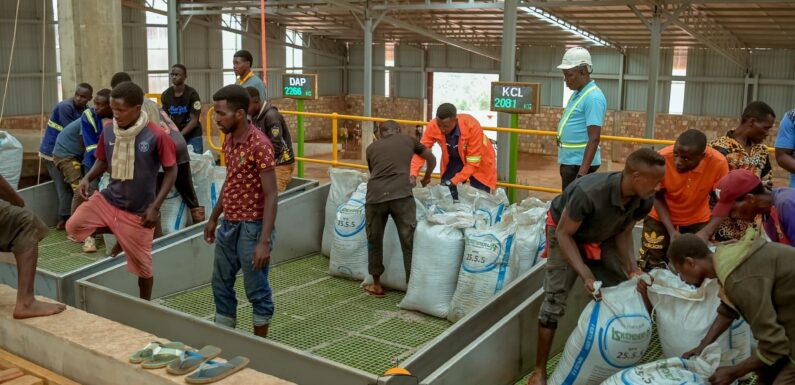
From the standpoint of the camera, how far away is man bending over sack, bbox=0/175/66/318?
4.49m

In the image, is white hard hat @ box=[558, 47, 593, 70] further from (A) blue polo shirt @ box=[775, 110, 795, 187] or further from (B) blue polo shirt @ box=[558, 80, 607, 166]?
(A) blue polo shirt @ box=[775, 110, 795, 187]

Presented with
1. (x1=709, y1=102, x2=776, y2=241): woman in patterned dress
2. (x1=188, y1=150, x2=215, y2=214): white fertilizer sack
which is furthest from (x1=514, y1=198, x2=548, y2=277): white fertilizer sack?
(x1=188, y1=150, x2=215, y2=214): white fertilizer sack

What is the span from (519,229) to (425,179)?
1163 mm

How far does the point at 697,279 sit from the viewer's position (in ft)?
11.4

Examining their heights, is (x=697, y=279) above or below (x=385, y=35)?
below

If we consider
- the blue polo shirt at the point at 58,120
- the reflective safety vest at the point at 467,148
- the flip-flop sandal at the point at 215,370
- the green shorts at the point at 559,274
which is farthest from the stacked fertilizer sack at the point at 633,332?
the blue polo shirt at the point at 58,120

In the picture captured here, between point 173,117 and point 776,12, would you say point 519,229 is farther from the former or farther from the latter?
point 776,12

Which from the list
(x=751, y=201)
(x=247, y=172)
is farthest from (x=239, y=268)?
(x=751, y=201)

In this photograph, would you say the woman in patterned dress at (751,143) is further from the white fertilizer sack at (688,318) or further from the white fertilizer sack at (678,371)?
the white fertilizer sack at (678,371)

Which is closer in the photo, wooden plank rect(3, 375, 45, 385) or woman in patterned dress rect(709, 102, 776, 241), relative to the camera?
wooden plank rect(3, 375, 45, 385)

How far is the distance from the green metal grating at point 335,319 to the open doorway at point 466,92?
2258cm

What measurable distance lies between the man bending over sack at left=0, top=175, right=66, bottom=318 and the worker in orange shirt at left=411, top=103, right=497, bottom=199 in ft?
9.92

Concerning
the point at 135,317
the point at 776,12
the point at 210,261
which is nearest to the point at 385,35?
the point at 776,12

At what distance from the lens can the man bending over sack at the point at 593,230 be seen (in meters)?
4.03
